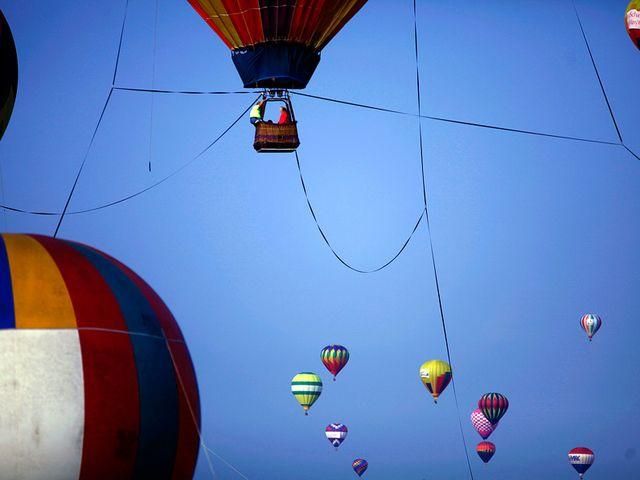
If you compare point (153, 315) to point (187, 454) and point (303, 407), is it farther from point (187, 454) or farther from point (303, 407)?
point (303, 407)

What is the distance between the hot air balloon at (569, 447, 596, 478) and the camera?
45.8 meters

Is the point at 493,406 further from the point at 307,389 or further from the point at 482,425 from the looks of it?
the point at 307,389

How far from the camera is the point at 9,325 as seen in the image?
5.80 m

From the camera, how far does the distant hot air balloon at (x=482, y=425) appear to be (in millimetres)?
45000

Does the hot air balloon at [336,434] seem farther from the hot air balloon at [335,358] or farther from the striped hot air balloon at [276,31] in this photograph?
the striped hot air balloon at [276,31]

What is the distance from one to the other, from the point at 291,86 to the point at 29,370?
41.4 ft

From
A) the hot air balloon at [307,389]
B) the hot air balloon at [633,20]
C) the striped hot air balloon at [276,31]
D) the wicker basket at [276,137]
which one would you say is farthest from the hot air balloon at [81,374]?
the hot air balloon at [307,389]

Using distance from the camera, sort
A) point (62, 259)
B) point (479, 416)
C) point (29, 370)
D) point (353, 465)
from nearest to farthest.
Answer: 1. point (29, 370)
2. point (62, 259)
3. point (479, 416)
4. point (353, 465)

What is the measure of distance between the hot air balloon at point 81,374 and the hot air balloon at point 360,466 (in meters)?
45.3

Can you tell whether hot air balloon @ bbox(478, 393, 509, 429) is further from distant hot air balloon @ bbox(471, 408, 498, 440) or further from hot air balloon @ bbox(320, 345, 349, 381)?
hot air balloon @ bbox(320, 345, 349, 381)

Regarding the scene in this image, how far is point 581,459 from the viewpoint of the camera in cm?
4584

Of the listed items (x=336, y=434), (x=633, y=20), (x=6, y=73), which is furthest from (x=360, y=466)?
(x=6, y=73)

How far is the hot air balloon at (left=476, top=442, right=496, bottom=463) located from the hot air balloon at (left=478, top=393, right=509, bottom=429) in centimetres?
510

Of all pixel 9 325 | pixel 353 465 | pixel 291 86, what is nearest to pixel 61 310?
pixel 9 325
